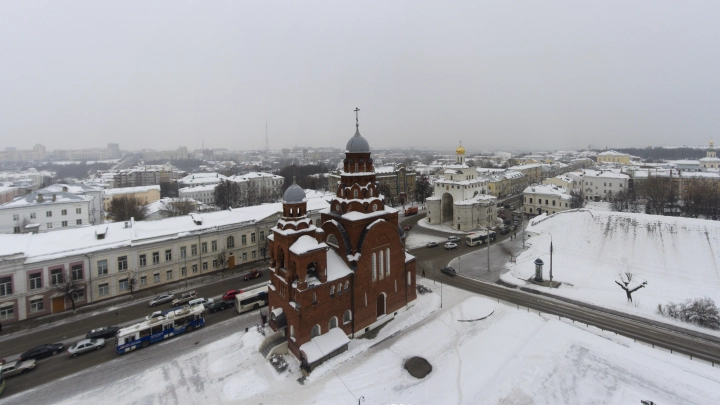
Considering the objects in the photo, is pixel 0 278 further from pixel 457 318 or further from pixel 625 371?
pixel 625 371

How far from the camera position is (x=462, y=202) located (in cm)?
5225

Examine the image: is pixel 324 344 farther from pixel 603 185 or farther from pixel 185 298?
pixel 603 185

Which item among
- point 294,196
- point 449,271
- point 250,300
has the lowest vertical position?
point 449,271

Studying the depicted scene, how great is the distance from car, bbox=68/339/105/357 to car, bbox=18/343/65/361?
77cm

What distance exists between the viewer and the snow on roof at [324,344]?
61.4 feet

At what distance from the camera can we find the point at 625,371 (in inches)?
693

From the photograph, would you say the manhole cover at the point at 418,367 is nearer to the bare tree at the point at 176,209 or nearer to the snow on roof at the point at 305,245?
the snow on roof at the point at 305,245

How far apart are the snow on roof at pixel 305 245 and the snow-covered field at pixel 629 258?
20.5m

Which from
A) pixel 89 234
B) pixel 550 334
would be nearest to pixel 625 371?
pixel 550 334

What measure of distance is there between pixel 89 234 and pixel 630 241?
178ft

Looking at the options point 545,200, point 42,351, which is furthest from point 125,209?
point 545,200

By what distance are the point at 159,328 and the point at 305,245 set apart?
37.6ft

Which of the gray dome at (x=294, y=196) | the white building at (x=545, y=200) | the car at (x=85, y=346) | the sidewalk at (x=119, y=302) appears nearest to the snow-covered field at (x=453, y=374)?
the car at (x=85, y=346)

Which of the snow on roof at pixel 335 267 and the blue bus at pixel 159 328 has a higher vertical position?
the snow on roof at pixel 335 267
